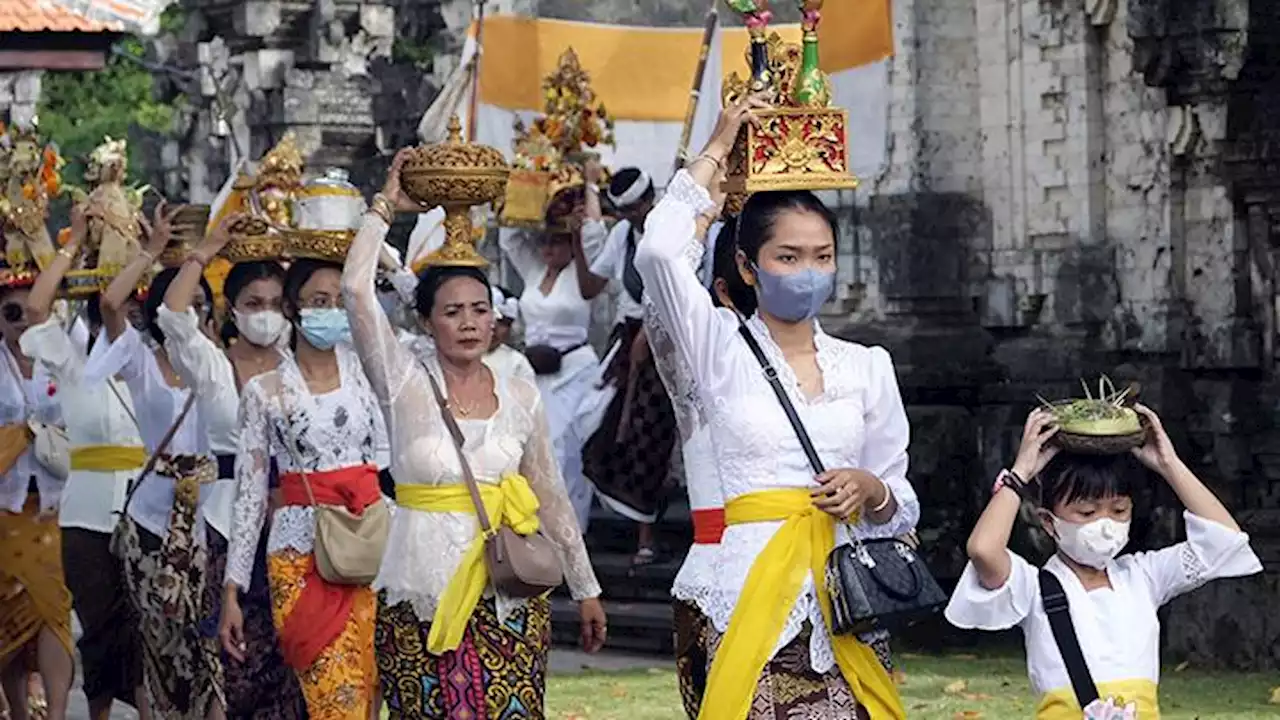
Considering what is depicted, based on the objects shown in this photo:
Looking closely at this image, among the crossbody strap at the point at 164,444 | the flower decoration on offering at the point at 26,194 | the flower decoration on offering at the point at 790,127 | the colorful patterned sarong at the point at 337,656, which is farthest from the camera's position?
the flower decoration on offering at the point at 26,194

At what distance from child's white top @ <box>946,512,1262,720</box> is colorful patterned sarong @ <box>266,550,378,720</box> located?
10.7ft

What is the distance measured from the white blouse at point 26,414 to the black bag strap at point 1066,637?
22.6 feet

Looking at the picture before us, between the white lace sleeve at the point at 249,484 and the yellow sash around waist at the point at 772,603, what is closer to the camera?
the yellow sash around waist at the point at 772,603

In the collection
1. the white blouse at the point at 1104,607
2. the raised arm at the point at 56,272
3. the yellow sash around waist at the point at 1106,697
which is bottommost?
the yellow sash around waist at the point at 1106,697

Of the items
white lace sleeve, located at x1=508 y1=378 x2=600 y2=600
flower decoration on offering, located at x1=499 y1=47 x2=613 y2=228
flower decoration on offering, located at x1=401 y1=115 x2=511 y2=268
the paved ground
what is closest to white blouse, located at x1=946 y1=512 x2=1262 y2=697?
white lace sleeve, located at x1=508 y1=378 x2=600 y2=600

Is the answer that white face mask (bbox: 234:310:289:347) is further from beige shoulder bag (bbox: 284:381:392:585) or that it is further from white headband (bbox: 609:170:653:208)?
white headband (bbox: 609:170:653:208)

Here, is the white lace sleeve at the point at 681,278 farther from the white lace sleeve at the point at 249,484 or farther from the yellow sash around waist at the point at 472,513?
the white lace sleeve at the point at 249,484

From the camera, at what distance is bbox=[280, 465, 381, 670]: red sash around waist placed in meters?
10.3

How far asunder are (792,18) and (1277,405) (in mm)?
6242

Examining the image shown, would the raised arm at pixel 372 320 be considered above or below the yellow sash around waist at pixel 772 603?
above

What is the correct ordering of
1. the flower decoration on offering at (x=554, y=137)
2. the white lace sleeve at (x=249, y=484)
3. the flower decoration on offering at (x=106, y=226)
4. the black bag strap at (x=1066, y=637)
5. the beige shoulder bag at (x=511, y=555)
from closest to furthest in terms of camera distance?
the black bag strap at (x=1066, y=637), the beige shoulder bag at (x=511, y=555), the white lace sleeve at (x=249, y=484), the flower decoration on offering at (x=106, y=226), the flower decoration on offering at (x=554, y=137)

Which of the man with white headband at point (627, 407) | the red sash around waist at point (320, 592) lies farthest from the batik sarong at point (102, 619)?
the man with white headband at point (627, 407)

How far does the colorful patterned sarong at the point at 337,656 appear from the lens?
10.2 meters

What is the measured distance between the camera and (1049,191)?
15680 millimetres
